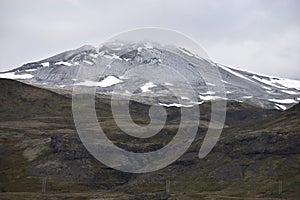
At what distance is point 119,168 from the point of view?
6033 inches

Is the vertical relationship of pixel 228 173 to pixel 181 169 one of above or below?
below

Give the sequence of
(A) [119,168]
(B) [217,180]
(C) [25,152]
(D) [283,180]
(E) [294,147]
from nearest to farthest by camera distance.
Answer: (D) [283,180] → (B) [217,180] → (E) [294,147] → (A) [119,168] → (C) [25,152]

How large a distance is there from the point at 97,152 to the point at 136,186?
27957 millimetres

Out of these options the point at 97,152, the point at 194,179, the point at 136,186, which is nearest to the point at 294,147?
the point at 194,179

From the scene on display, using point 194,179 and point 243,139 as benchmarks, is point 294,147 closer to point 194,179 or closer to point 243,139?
point 243,139

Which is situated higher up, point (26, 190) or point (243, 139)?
point (243, 139)

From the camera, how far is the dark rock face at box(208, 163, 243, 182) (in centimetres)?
13125

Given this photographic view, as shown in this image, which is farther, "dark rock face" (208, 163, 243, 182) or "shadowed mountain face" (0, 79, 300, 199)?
"dark rock face" (208, 163, 243, 182)

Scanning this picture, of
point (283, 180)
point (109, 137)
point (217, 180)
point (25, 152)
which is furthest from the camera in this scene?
point (109, 137)

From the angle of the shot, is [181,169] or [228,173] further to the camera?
[181,169]

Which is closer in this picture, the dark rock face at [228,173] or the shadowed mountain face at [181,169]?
the shadowed mountain face at [181,169]

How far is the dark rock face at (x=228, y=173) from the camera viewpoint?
131 metres

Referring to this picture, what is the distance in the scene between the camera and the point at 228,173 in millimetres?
133875

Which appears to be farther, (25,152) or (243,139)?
(25,152)
